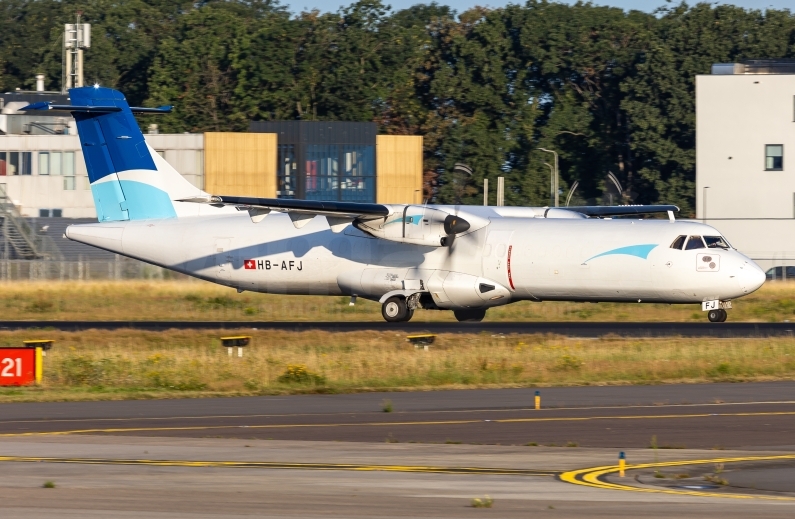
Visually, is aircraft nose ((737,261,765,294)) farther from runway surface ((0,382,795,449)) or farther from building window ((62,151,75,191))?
building window ((62,151,75,191))

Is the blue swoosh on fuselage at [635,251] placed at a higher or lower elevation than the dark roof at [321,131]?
lower

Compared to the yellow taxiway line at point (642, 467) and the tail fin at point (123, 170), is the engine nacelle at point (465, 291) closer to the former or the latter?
the tail fin at point (123, 170)

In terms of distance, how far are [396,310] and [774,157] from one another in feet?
140

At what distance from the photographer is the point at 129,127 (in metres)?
33.1

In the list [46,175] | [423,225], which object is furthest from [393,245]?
[46,175]

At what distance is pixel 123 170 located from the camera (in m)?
32.8

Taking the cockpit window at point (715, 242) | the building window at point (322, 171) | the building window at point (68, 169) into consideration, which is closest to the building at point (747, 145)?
the building window at point (322, 171)

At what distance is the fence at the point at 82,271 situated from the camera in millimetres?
49875

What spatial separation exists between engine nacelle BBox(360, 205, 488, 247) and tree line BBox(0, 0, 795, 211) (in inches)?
1807

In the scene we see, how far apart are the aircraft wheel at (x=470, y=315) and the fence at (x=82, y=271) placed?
20.1 metres

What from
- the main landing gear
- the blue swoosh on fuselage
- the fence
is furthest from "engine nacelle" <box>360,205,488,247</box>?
the fence

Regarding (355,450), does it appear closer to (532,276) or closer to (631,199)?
(532,276)

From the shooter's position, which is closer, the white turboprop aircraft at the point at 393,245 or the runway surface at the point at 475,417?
the runway surface at the point at 475,417

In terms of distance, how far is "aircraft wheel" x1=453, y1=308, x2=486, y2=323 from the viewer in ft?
105
